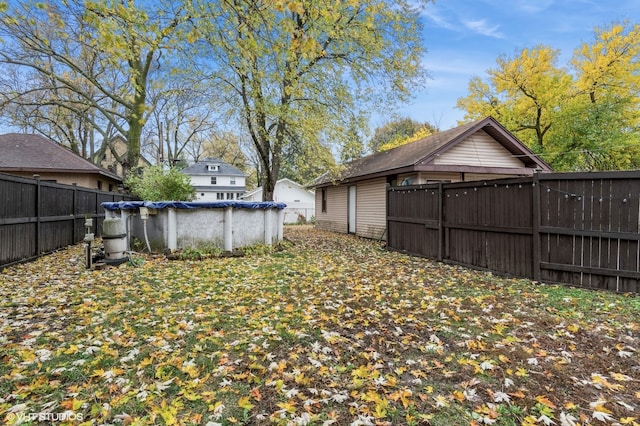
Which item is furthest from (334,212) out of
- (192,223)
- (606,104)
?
(606,104)

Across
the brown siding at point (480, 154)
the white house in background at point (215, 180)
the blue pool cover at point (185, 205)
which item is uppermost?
the white house in background at point (215, 180)

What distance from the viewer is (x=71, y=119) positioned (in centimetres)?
2339

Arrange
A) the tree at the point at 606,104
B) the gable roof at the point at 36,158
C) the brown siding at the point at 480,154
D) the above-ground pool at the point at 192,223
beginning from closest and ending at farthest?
the above-ground pool at the point at 192,223 → the brown siding at the point at 480,154 → the gable roof at the point at 36,158 → the tree at the point at 606,104

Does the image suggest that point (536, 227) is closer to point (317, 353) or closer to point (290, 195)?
point (317, 353)

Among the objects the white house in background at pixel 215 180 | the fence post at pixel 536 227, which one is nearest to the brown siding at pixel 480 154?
the fence post at pixel 536 227

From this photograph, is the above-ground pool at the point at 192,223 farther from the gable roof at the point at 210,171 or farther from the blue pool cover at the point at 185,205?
the gable roof at the point at 210,171

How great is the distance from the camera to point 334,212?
17531 millimetres

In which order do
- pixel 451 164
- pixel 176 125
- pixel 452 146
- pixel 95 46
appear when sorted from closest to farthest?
pixel 95 46 < pixel 452 146 < pixel 451 164 < pixel 176 125

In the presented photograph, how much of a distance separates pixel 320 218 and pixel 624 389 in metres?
17.2

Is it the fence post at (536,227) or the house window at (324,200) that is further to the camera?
the house window at (324,200)

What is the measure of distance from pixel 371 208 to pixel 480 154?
450 cm

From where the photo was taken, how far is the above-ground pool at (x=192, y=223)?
834 cm

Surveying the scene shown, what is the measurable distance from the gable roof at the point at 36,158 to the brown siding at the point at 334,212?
11.8m

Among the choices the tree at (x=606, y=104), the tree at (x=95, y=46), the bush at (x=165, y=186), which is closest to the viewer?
the tree at (x=95, y=46)
